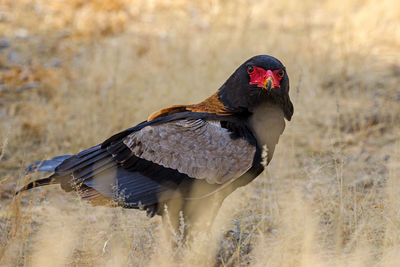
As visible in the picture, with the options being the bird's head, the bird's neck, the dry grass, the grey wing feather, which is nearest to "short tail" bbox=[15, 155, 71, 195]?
the dry grass

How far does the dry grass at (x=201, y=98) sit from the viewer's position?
4.03 metres

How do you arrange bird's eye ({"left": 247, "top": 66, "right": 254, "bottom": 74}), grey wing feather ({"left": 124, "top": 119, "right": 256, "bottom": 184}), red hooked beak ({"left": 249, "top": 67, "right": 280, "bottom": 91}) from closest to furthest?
1. grey wing feather ({"left": 124, "top": 119, "right": 256, "bottom": 184})
2. red hooked beak ({"left": 249, "top": 67, "right": 280, "bottom": 91})
3. bird's eye ({"left": 247, "top": 66, "right": 254, "bottom": 74})

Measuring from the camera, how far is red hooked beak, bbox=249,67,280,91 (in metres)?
3.99

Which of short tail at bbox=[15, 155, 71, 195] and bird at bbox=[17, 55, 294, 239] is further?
short tail at bbox=[15, 155, 71, 195]

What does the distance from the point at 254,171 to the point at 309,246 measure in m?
0.72

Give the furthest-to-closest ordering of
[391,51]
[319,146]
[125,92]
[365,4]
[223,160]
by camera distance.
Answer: [365,4] → [391,51] → [125,92] → [319,146] → [223,160]

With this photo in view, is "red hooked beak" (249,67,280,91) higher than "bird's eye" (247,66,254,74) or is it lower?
lower

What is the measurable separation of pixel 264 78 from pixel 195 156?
0.77m

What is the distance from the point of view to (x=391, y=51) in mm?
8594

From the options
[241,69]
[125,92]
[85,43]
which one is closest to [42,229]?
[241,69]

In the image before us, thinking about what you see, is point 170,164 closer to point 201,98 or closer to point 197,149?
point 197,149

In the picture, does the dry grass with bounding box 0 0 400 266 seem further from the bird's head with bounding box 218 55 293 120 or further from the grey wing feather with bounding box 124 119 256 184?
the bird's head with bounding box 218 55 293 120

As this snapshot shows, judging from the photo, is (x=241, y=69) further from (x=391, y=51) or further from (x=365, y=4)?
(x=365, y=4)

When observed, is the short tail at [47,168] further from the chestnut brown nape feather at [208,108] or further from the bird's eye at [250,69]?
the bird's eye at [250,69]
